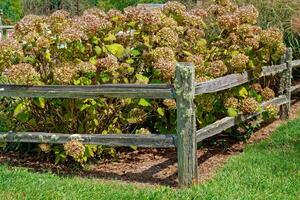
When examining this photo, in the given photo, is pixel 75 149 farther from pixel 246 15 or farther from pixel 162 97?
pixel 246 15

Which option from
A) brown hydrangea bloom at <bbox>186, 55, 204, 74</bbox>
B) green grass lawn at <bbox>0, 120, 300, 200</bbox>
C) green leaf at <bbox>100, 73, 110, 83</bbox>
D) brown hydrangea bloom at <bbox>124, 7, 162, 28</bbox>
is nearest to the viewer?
green grass lawn at <bbox>0, 120, 300, 200</bbox>

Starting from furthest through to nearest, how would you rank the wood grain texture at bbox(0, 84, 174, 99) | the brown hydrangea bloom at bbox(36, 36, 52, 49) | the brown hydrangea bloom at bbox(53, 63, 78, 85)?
the brown hydrangea bloom at bbox(36, 36, 52, 49) < the brown hydrangea bloom at bbox(53, 63, 78, 85) < the wood grain texture at bbox(0, 84, 174, 99)

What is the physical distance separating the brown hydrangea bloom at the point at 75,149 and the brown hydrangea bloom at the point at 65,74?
0.68 metres

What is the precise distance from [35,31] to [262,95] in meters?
3.41

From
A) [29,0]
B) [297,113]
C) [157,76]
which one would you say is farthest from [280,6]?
[29,0]

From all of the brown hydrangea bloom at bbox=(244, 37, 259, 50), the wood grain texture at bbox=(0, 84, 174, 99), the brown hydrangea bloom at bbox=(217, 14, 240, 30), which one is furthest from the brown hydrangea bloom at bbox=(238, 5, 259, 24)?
the wood grain texture at bbox=(0, 84, 174, 99)

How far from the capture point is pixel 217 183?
582 centimetres

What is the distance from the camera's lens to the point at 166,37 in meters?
6.84

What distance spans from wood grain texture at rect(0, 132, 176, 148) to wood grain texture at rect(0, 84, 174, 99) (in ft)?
1.41

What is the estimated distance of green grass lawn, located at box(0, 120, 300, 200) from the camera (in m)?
5.38

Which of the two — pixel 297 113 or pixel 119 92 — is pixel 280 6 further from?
pixel 119 92

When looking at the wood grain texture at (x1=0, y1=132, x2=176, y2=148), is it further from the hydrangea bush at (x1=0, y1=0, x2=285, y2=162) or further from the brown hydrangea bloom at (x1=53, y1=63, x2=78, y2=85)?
the brown hydrangea bloom at (x1=53, y1=63, x2=78, y2=85)

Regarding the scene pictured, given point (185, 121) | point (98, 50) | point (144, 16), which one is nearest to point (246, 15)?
point (144, 16)

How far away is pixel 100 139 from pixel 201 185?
1.21 metres
